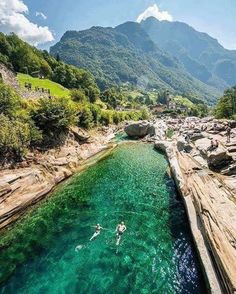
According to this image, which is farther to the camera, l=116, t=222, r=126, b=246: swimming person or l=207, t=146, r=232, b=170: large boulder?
l=207, t=146, r=232, b=170: large boulder

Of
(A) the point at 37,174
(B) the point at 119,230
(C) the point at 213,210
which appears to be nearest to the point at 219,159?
(C) the point at 213,210

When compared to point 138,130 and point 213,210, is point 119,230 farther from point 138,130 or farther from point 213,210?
point 138,130

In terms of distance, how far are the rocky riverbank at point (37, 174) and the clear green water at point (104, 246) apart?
1.72 m

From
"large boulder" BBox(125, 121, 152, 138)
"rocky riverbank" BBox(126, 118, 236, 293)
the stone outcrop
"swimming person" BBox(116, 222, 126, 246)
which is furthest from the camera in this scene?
"large boulder" BBox(125, 121, 152, 138)

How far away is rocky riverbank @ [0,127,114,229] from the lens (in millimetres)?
28375

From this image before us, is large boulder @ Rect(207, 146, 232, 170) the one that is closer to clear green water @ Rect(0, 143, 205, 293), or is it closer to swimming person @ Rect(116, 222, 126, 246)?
clear green water @ Rect(0, 143, 205, 293)

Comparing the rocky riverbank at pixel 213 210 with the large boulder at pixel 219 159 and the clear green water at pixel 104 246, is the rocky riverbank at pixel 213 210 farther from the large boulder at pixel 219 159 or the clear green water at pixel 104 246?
the clear green water at pixel 104 246

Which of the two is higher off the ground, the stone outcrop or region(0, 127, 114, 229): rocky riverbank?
region(0, 127, 114, 229): rocky riverbank

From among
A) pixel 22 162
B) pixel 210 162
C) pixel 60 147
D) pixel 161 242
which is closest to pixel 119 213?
pixel 161 242

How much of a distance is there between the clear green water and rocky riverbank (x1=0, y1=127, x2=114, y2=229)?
1.72 meters

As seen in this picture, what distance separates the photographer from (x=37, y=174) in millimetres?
34562

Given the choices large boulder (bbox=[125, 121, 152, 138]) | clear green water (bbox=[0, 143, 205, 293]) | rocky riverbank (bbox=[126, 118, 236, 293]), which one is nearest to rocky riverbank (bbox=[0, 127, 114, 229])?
clear green water (bbox=[0, 143, 205, 293])

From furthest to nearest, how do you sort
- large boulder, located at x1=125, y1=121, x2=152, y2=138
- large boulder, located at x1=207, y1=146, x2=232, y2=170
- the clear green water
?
large boulder, located at x1=125, y1=121, x2=152, y2=138 < large boulder, located at x1=207, y1=146, x2=232, y2=170 < the clear green water

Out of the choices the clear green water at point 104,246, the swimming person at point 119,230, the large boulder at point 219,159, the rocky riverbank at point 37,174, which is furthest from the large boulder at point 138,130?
the swimming person at point 119,230
